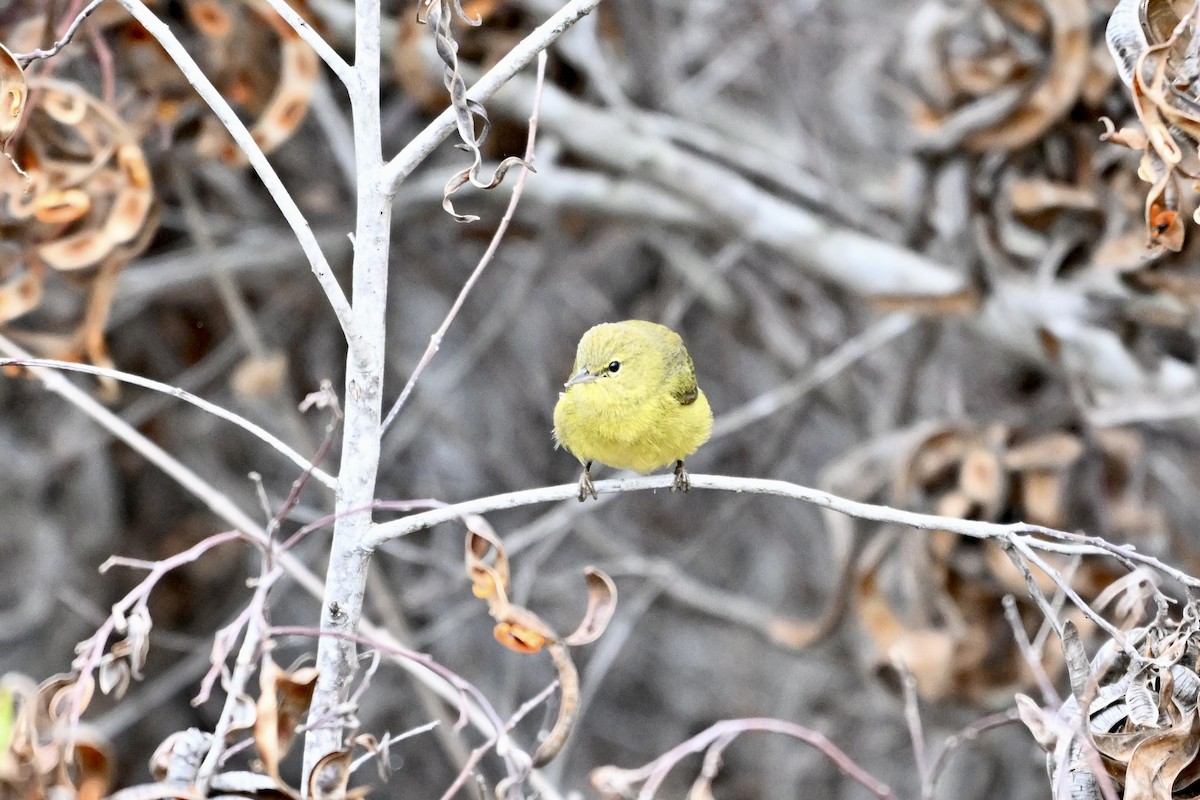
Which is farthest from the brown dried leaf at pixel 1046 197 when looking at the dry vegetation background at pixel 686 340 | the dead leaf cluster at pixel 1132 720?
the dead leaf cluster at pixel 1132 720

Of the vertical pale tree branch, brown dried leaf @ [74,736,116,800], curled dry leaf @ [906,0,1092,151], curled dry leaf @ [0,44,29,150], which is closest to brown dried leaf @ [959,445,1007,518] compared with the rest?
curled dry leaf @ [906,0,1092,151]

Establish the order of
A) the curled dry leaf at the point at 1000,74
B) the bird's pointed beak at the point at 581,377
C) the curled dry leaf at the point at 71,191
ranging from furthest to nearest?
the curled dry leaf at the point at 1000,74 → the bird's pointed beak at the point at 581,377 → the curled dry leaf at the point at 71,191

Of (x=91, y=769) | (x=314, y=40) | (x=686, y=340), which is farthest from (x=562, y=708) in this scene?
(x=686, y=340)

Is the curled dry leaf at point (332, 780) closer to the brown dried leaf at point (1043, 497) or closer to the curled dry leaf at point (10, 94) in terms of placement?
the curled dry leaf at point (10, 94)

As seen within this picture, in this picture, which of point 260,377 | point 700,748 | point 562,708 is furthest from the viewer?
point 260,377

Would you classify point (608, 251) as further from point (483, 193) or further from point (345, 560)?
point (345, 560)

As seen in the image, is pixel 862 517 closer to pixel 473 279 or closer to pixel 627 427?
pixel 473 279
